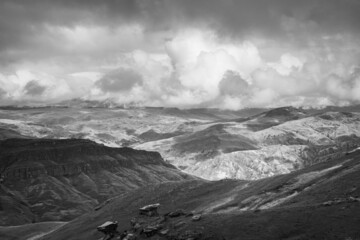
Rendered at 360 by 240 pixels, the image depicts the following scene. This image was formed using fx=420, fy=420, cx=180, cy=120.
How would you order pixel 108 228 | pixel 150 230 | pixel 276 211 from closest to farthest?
1. pixel 276 211
2. pixel 150 230
3. pixel 108 228

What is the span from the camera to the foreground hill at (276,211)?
294 ft

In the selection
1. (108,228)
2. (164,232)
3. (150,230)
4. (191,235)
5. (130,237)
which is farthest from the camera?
(108,228)

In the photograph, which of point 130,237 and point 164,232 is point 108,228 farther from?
point 164,232

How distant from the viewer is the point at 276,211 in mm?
105875

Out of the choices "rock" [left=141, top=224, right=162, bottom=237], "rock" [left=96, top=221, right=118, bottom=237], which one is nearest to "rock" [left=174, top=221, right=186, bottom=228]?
"rock" [left=141, top=224, right=162, bottom=237]

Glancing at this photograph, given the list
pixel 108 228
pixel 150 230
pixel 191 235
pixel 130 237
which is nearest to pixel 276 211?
pixel 191 235

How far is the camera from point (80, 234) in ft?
578

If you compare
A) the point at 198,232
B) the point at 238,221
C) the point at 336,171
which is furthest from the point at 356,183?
the point at 198,232

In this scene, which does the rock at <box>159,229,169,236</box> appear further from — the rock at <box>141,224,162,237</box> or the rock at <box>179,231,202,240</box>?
the rock at <box>179,231,202,240</box>

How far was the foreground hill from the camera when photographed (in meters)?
89.8

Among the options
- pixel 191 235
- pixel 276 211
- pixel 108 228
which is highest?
pixel 276 211

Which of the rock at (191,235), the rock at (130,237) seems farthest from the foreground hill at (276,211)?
the rock at (130,237)

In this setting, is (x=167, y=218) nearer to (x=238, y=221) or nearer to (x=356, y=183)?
(x=238, y=221)

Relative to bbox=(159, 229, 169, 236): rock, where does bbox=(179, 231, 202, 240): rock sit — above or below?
above
